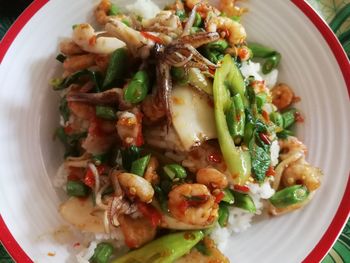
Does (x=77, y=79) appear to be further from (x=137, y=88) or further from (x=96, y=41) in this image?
(x=137, y=88)

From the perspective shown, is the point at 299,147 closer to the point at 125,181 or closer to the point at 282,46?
the point at 282,46

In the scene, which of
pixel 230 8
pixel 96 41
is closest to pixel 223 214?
pixel 96 41

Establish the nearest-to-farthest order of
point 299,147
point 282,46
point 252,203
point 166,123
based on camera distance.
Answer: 1. point 166,123
2. point 252,203
3. point 299,147
4. point 282,46

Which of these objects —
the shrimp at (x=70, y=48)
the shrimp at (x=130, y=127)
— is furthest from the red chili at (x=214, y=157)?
the shrimp at (x=70, y=48)

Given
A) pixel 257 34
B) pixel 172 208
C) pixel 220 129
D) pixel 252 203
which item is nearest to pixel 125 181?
pixel 172 208

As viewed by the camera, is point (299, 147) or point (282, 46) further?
point (282, 46)

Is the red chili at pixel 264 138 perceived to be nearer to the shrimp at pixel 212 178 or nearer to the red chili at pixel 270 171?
the red chili at pixel 270 171

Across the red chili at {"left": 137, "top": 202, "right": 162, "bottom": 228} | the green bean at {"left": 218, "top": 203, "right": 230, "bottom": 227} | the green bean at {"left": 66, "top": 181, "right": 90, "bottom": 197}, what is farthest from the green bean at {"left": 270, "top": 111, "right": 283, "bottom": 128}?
the green bean at {"left": 66, "top": 181, "right": 90, "bottom": 197}

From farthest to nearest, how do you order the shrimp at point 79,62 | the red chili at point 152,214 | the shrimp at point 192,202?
the shrimp at point 79,62
the red chili at point 152,214
the shrimp at point 192,202
